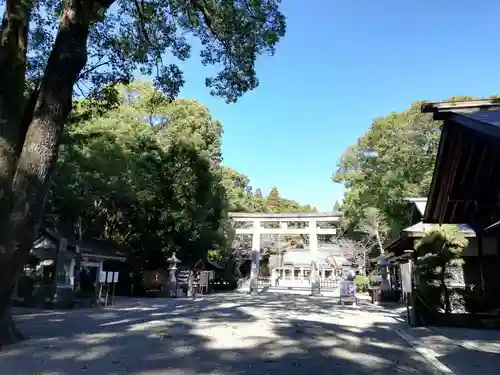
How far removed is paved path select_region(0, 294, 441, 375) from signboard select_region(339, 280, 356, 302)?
6.74 m

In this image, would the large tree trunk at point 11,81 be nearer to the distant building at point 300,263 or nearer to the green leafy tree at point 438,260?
the green leafy tree at point 438,260

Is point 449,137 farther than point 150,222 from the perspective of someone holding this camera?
No

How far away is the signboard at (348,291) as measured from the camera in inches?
635

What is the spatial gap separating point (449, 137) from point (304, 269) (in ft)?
113

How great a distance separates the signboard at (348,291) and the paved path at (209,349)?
674 cm

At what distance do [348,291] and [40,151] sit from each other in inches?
518

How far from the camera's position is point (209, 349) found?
20.4 feet

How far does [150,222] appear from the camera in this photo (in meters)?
21.3

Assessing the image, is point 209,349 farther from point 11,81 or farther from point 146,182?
point 146,182

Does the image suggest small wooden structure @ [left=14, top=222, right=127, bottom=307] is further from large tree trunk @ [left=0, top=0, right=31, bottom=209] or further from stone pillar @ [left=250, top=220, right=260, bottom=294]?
stone pillar @ [left=250, top=220, right=260, bottom=294]

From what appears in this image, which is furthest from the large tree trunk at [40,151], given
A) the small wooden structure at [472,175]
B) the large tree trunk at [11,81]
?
the small wooden structure at [472,175]

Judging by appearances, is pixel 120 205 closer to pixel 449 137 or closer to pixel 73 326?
pixel 73 326

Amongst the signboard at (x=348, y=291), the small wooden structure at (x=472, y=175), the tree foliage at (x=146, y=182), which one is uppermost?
the tree foliage at (x=146, y=182)

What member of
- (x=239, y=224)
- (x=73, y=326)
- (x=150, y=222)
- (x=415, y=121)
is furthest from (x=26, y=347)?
(x=239, y=224)
